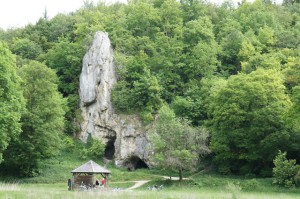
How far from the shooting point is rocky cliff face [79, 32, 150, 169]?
173ft

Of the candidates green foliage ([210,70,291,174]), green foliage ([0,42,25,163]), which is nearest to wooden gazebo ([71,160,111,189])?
green foliage ([0,42,25,163])

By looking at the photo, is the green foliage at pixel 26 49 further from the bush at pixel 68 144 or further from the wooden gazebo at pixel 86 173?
the wooden gazebo at pixel 86 173

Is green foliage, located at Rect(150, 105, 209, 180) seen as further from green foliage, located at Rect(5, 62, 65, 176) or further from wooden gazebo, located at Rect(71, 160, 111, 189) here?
green foliage, located at Rect(5, 62, 65, 176)

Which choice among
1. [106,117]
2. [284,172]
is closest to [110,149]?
[106,117]

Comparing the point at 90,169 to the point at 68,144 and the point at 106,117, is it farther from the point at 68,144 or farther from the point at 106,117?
the point at 106,117

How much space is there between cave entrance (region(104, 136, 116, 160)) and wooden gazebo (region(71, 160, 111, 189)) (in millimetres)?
19372

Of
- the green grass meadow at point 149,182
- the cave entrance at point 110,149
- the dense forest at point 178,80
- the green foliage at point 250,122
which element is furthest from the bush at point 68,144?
the green foliage at point 250,122

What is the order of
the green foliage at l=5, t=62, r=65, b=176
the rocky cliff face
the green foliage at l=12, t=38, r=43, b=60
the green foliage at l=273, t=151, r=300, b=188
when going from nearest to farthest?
the green foliage at l=273, t=151, r=300, b=188
the green foliage at l=5, t=62, r=65, b=176
the rocky cliff face
the green foliage at l=12, t=38, r=43, b=60

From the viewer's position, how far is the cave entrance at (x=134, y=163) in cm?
5281

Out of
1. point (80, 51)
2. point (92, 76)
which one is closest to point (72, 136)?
point (92, 76)

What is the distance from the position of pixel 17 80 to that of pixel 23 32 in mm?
41780

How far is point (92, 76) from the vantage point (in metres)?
57.6

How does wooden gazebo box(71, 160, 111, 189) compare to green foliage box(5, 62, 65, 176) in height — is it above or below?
below

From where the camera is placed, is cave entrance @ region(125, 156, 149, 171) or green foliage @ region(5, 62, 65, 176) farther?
cave entrance @ region(125, 156, 149, 171)
